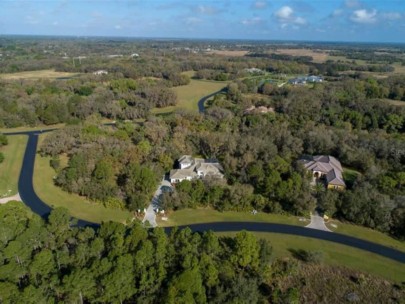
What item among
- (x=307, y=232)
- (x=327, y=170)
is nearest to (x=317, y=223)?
(x=307, y=232)

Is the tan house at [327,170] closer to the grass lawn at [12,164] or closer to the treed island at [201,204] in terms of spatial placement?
the treed island at [201,204]

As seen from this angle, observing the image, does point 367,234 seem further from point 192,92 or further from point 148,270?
point 192,92

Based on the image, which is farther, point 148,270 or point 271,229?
point 271,229

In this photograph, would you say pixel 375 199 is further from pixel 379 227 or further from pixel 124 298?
pixel 124 298

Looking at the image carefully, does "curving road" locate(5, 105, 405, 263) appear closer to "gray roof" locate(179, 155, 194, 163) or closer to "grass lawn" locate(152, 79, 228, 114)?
"gray roof" locate(179, 155, 194, 163)

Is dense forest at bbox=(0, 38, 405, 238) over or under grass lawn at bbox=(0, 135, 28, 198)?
over

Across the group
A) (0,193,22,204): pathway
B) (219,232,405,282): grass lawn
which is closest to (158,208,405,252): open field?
(219,232,405,282): grass lawn
